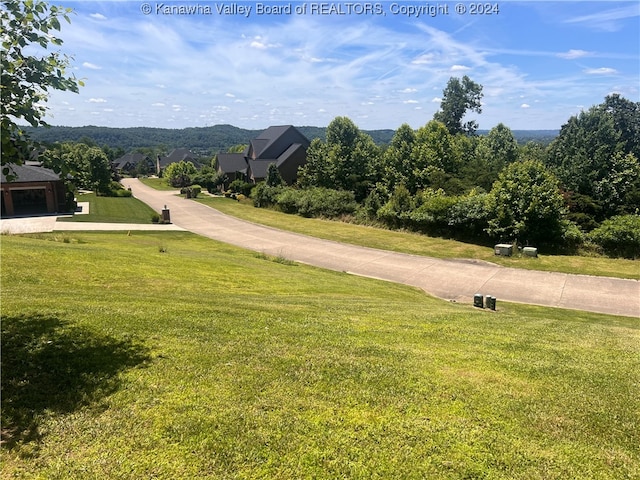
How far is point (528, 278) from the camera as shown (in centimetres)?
2073

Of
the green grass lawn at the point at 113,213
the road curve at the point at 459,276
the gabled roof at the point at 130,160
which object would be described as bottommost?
the road curve at the point at 459,276

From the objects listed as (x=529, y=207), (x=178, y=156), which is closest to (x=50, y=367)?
(x=529, y=207)

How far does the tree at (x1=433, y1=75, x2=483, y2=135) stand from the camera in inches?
2950

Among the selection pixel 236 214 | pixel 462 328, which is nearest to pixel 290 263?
pixel 462 328

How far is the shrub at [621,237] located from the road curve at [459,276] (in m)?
6.52

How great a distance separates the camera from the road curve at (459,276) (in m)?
17.5

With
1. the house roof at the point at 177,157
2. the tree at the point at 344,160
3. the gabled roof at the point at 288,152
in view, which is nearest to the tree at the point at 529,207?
the tree at the point at 344,160

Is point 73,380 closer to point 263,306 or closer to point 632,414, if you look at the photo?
point 263,306

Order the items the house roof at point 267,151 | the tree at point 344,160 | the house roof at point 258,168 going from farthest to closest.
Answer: the house roof at point 267,151 → the house roof at point 258,168 → the tree at point 344,160

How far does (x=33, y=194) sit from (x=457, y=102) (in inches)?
2587

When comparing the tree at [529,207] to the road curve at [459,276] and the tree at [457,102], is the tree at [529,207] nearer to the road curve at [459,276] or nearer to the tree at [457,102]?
the road curve at [459,276]

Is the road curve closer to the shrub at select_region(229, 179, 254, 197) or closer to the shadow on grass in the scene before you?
the shadow on grass

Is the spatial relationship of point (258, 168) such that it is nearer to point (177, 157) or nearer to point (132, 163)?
point (177, 157)

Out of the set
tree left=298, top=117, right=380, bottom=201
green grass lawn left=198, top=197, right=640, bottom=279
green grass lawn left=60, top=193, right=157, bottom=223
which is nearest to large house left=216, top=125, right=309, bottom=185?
tree left=298, top=117, right=380, bottom=201
